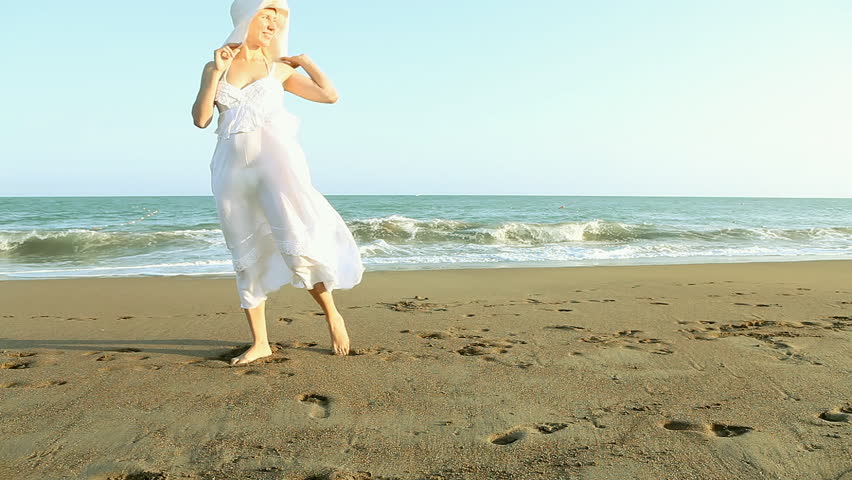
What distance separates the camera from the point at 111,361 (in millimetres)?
3336

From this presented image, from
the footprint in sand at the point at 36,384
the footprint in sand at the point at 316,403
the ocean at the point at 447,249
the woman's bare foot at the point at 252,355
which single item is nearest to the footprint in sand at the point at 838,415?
the footprint in sand at the point at 316,403

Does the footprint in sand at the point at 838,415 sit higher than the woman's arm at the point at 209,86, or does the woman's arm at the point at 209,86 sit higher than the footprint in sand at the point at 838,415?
the woman's arm at the point at 209,86

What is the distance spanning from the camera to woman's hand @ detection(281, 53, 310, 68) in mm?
3426

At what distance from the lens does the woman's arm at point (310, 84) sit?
3455 millimetres

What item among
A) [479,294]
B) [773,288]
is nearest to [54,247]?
[479,294]

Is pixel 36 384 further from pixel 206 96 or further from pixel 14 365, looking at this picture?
pixel 206 96

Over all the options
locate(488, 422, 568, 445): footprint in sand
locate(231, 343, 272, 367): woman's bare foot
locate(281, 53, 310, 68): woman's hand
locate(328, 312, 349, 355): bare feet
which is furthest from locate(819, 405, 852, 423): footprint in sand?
locate(281, 53, 310, 68): woman's hand

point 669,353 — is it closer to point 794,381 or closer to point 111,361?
point 794,381

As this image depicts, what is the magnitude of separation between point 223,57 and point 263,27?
0.29 m

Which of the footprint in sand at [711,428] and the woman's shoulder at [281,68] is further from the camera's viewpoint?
the woman's shoulder at [281,68]

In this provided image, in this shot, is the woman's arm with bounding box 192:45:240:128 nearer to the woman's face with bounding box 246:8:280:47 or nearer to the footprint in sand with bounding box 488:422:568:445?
the woman's face with bounding box 246:8:280:47

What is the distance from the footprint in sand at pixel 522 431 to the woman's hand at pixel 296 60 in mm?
2272

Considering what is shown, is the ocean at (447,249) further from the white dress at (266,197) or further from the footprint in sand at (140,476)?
the footprint in sand at (140,476)

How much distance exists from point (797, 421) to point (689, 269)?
20.9 feet
